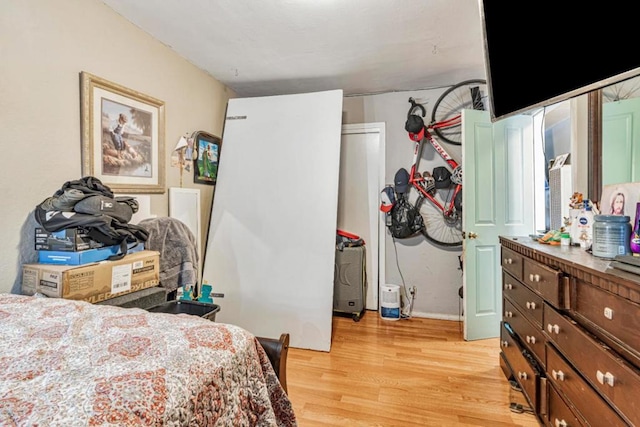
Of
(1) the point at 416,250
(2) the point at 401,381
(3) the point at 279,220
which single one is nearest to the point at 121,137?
(3) the point at 279,220

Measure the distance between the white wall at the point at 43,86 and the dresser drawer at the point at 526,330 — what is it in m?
2.54

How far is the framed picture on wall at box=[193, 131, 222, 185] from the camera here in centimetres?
280

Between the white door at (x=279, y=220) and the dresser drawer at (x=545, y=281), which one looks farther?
the white door at (x=279, y=220)

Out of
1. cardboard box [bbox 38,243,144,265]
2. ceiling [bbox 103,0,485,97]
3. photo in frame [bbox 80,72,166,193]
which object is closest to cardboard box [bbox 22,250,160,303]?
cardboard box [bbox 38,243,144,265]

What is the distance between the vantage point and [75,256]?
1423 millimetres

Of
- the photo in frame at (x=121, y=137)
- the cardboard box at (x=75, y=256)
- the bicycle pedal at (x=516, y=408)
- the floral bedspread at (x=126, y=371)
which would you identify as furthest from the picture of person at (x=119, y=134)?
the bicycle pedal at (x=516, y=408)

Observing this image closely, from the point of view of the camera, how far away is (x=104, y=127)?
1.92 m

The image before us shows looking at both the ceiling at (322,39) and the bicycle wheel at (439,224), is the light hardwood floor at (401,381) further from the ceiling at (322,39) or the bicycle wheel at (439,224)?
the ceiling at (322,39)

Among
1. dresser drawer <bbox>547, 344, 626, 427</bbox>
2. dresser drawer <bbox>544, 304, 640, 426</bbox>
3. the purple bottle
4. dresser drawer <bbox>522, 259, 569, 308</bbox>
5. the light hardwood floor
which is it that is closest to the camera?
dresser drawer <bbox>544, 304, 640, 426</bbox>

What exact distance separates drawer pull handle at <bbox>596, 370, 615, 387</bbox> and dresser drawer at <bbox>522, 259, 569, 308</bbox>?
11.8 inches

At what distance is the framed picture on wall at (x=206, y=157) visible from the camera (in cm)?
280

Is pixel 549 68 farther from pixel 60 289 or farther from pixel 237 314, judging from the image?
pixel 237 314

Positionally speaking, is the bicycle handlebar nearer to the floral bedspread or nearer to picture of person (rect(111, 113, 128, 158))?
picture of person (rect(111, 113, 128, 158))

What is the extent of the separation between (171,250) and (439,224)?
2.46 meters
